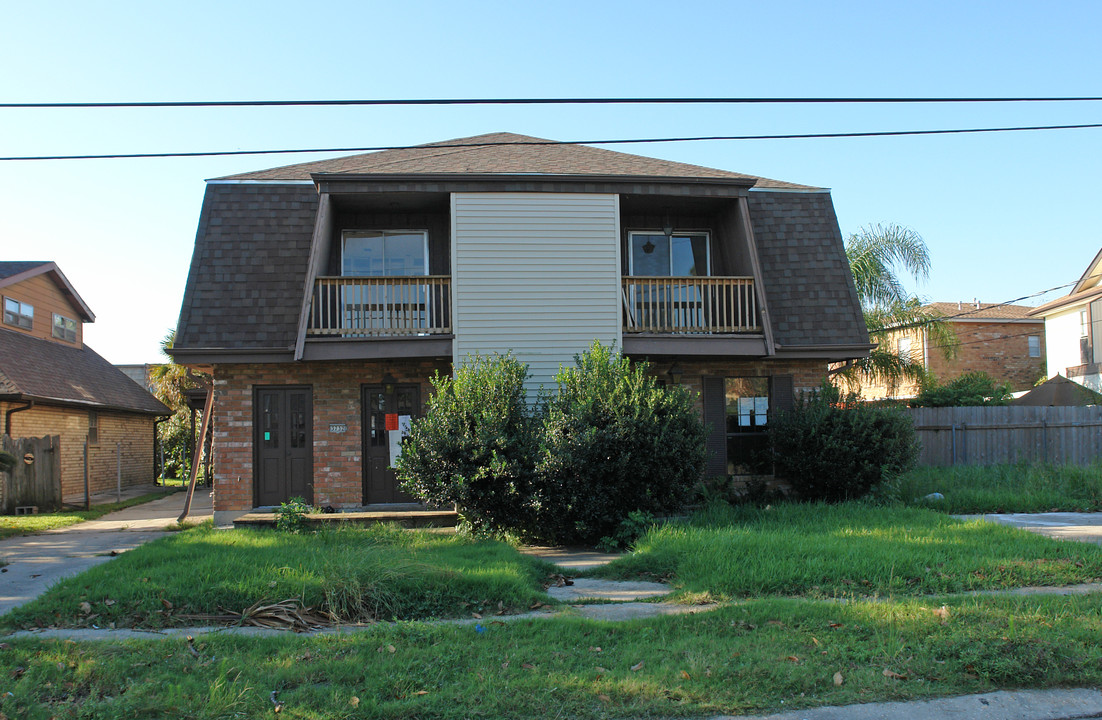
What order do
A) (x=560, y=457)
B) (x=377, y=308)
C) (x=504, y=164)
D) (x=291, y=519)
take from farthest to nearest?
(x=504, y=164) < (x=377, y=308) < (x=291, y=519) < (x=560, y=457)

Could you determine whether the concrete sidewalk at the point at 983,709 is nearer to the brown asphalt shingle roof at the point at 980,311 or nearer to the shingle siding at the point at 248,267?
the shingle siding at the point at 248,267

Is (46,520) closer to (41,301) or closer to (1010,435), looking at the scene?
(41,301)

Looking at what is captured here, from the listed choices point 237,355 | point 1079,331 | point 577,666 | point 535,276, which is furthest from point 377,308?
point 1079,331

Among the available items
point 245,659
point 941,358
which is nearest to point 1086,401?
point 941,358

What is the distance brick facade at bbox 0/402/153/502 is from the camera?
58.5 feet

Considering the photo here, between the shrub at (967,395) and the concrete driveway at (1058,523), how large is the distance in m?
6.03

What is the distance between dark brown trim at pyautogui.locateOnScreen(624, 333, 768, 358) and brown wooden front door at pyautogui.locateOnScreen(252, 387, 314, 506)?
5.34 metres

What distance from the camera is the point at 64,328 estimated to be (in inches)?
907

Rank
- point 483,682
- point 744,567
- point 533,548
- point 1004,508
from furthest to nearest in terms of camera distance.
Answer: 1. point 1004,508
2. point 533,548
3. point 744,567
4. point 483,682

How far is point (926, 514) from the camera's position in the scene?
10.4 metres

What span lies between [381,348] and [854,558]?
24.4 feet

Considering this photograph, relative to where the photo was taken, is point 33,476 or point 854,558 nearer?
point 854,558

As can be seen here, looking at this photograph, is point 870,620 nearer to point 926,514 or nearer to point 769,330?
point 926,514

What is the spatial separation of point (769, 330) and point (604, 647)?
26.9 ft
